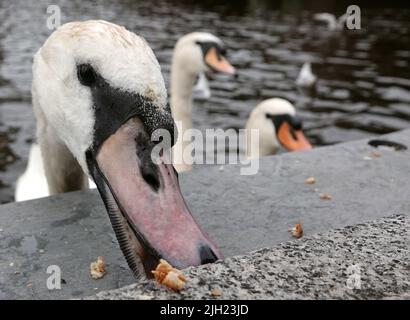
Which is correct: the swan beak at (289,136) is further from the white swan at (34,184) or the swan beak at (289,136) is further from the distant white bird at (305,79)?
the distant white bird at (305,79)

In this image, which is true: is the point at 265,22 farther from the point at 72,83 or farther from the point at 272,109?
the point at 72,83

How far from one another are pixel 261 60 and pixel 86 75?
11907 millimetres

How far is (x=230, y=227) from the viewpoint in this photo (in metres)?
2.77

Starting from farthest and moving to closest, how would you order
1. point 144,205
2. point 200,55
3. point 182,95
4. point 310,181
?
point 200,55 < point 182,95 < point 310,181 < point 144,205

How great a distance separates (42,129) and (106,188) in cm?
107

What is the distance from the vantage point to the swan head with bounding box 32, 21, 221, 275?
6.74ft

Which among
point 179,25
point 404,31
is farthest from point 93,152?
point 404,31

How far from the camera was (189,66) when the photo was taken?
826cm

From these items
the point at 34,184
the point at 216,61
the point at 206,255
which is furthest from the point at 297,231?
the point at 216,61

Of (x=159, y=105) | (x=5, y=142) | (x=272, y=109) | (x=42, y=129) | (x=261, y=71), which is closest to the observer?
(x=159, y=105)

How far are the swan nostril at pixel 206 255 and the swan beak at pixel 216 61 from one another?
6789 mm

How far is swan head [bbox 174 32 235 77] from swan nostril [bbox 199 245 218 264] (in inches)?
249

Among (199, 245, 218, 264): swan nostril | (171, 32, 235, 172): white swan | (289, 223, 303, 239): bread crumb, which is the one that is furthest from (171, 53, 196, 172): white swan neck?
(199, 245, 218, 264): swan nostril

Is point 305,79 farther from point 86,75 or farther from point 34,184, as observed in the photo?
point 86,75
